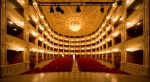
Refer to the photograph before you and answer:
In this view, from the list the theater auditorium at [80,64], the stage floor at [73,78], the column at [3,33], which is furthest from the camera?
the theater auditorium at [80,64]

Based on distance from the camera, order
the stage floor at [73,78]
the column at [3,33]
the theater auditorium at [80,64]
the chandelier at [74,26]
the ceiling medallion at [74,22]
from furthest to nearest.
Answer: the ceiling medallion at [74,22] < the chandelier at [74,26] < the theater auditorium at [80,64] < the column at [3,33] < the stage floor at [73,78]

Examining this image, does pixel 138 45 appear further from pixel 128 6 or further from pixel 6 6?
pixel 6 6

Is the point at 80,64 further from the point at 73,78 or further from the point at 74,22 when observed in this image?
the point at 74,22

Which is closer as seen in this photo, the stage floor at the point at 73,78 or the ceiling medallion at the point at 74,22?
the stage floor at the point at 73,78

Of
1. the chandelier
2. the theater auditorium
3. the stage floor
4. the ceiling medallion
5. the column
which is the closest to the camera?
the stage floor

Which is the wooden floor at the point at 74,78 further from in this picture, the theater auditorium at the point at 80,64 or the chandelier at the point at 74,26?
the chandelier at the point at 74,26

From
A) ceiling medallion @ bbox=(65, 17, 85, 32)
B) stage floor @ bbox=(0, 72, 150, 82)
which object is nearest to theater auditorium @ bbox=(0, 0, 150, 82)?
stage floor @ bbox=(0, 72, 150, 82)

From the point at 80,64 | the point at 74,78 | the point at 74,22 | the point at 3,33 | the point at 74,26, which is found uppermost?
the point at 74,22


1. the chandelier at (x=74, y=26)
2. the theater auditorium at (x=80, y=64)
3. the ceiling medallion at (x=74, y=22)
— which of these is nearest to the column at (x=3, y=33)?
the theater auditorium at (x=80, y=64)

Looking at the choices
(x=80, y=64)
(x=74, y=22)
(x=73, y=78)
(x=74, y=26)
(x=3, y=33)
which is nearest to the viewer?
(x=73, y=78)

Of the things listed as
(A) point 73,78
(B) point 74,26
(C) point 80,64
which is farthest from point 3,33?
(B) point 74,26

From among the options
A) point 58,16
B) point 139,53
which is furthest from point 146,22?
point 58,16

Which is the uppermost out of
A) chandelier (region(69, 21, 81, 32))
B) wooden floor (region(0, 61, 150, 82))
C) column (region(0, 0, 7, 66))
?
chandelier (region(69, 21, 81, 32))

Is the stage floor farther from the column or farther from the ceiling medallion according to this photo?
the ceiling medallion
